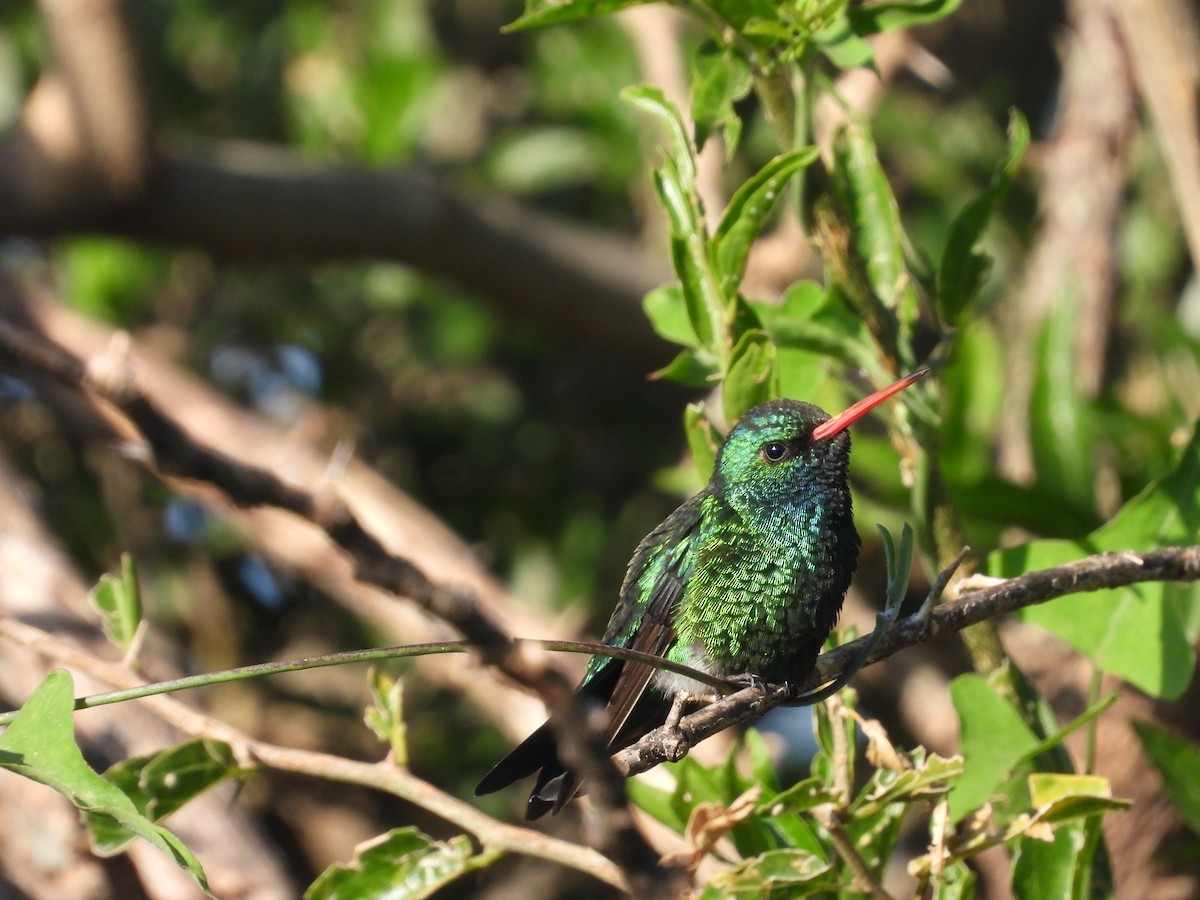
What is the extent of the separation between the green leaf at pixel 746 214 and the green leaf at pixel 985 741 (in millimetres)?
799

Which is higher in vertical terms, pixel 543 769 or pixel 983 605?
pixel 983 605

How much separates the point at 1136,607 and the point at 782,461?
2.84 feet

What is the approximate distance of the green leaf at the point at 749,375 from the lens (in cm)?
238

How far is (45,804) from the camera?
3574 millimetres

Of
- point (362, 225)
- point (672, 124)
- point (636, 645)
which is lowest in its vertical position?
point (636, 645)

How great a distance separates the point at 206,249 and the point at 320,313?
1.00 metres

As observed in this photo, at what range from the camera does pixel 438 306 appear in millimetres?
6117

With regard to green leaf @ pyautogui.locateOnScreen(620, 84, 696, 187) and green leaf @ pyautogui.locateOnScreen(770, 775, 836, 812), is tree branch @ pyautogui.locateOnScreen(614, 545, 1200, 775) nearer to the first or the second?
green leaf @ pyautogui.locateOnScreen(770, 775, 836, 812)

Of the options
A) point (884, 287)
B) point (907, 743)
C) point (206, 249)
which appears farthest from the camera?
point (206, 249)

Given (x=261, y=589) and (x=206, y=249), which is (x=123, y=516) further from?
(x=206, y=249)

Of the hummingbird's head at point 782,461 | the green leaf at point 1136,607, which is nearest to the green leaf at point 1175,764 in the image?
the green leaf at point 1136,607

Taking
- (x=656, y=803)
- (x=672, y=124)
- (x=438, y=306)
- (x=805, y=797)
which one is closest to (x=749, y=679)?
(x=656, y=803)

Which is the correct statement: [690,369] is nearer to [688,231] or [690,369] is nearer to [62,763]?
[688,231]

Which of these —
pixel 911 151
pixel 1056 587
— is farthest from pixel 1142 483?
pixel 911 151
